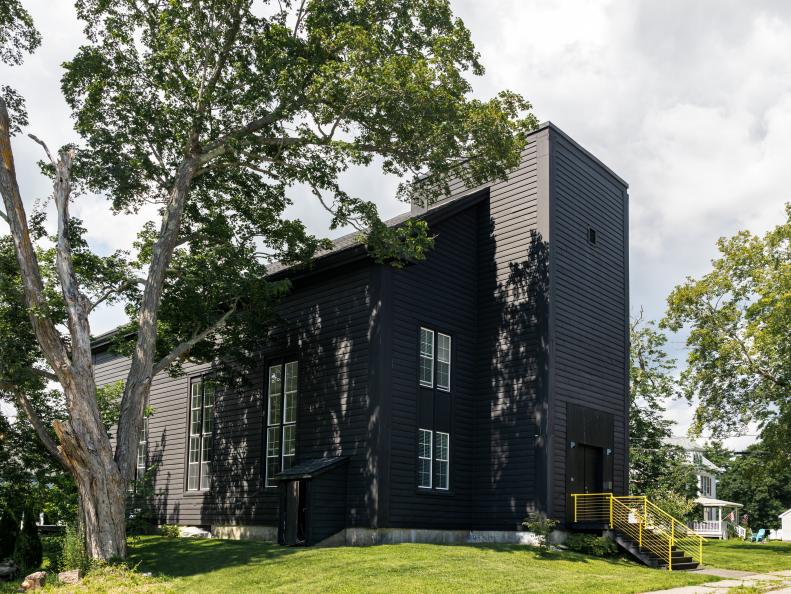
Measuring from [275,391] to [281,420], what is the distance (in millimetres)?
1049

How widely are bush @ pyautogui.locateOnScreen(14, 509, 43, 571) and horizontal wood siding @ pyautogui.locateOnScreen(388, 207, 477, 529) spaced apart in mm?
8808

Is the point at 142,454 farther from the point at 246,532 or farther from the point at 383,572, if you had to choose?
the point at 383,572

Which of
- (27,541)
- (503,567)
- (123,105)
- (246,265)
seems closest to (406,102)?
(246,265)

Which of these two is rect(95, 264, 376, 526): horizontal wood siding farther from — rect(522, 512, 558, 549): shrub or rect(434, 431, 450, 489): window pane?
rect(522, 512, 558, 549): shrub

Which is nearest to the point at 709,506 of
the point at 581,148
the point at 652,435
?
the point at 652,435

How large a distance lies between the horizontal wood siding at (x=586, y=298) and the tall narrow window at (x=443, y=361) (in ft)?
9.26

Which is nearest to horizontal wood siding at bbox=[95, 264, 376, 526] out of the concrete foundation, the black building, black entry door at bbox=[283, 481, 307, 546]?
the black building

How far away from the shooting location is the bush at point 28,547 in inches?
797

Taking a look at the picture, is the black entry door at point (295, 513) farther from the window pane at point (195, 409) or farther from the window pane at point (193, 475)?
the window pane at point (195, 409)

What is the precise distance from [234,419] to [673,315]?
17.4 metres

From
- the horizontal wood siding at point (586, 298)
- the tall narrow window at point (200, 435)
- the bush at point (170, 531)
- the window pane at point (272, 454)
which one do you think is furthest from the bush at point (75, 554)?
the horizontal wood siding at point (586, 298)

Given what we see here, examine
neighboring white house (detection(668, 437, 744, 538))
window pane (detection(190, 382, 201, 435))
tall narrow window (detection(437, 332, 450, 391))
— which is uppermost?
tall narrow window (detection(437, 332, 450, 391))

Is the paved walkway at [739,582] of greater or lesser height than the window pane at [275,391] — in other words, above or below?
below

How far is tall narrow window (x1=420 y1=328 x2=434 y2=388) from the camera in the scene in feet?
71.1
